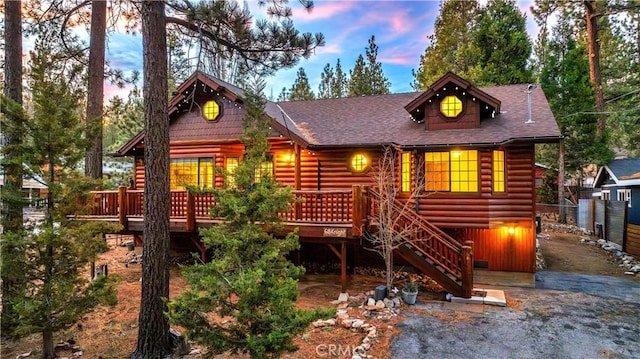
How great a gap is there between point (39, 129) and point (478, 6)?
27688mm

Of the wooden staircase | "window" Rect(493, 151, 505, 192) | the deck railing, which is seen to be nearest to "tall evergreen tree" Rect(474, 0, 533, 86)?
"window" Rect(493, 151, 505, 192)

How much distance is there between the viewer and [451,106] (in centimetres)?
1070

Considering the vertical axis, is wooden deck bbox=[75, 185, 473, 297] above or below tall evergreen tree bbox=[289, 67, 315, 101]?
below

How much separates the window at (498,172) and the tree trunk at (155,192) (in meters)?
8.71

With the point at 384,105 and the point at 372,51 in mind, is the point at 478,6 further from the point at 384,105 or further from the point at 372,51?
the point at 384,105

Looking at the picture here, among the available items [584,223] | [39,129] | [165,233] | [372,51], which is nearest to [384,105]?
[165,233]

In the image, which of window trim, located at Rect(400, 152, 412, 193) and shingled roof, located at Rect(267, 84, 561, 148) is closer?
shingled roof, located at Rect(267, 84, 561, 148)

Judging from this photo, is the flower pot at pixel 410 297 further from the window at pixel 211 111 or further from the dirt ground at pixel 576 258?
the window at pixel 211 111

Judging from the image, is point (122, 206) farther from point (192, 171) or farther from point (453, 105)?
point (453, 105)

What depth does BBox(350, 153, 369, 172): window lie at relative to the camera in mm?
11211

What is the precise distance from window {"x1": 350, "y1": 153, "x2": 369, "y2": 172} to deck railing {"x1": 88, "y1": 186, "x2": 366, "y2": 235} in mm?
2227

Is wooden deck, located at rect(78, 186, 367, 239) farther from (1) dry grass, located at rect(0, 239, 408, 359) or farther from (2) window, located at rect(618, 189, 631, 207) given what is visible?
(2) window, located at rect(618, 189, 631, 207)

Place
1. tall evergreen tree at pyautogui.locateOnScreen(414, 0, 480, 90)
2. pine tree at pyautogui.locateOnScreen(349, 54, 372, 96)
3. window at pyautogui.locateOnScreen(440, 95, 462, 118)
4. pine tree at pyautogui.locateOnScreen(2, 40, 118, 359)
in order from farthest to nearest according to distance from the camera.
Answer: pine tree at pyautogui.locateOnScreen(349, 54, 372, 96), tall evergreen tree at pyautogui.locateOnScreen(414, 0, 480, 90), window at pyautogui.locateOnScreen(440, 95, 462, 118), pine tree at pyautogui.locateOnScreen(2, 40, 118, 359)

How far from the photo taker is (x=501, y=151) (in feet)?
32.8
